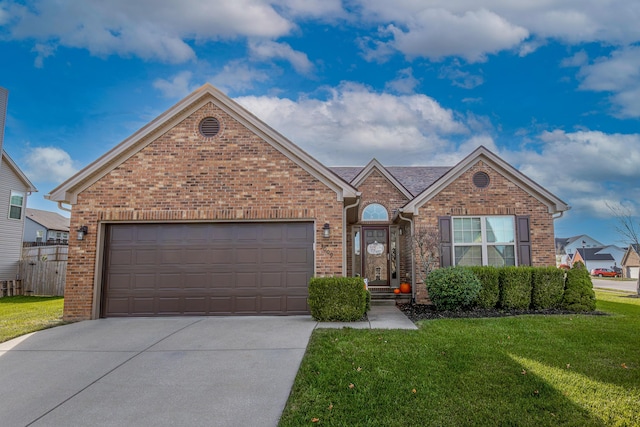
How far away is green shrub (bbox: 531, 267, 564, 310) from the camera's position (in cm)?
973

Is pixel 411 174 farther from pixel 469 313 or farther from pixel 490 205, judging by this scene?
pixel 469 313

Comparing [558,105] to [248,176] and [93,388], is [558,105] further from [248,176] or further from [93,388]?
[93,388]

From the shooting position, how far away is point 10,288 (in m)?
16.4

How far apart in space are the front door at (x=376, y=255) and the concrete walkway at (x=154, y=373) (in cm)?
573

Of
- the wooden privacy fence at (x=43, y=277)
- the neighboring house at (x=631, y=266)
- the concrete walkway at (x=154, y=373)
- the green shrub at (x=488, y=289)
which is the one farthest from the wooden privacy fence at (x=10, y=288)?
the neighboring house at (x=631, y=266)

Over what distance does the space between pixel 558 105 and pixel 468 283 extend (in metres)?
12.2

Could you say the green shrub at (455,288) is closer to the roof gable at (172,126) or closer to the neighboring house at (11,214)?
the roof gable at (172,126)

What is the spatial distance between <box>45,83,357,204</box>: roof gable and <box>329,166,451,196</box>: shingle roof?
574 cm

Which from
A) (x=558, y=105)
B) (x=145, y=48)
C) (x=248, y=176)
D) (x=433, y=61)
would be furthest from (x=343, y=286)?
(x=558, y=105)

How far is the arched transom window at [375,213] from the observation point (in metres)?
13.9

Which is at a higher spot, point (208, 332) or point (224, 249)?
point (224, 249)

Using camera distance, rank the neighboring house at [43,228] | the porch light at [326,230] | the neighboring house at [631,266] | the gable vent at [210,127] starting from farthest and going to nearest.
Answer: the neighboring house at [631,266]
the neighboring house at [43,228]
the gable vent at [210,127]
the porch light at [326,230]

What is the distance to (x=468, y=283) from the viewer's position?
9273 millimetres

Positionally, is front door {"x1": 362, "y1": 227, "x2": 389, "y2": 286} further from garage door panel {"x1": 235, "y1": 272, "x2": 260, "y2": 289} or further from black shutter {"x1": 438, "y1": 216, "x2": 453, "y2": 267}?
garage door panel {"x1": 235, "y1": 272, "x2": 260, "y2": 289}
